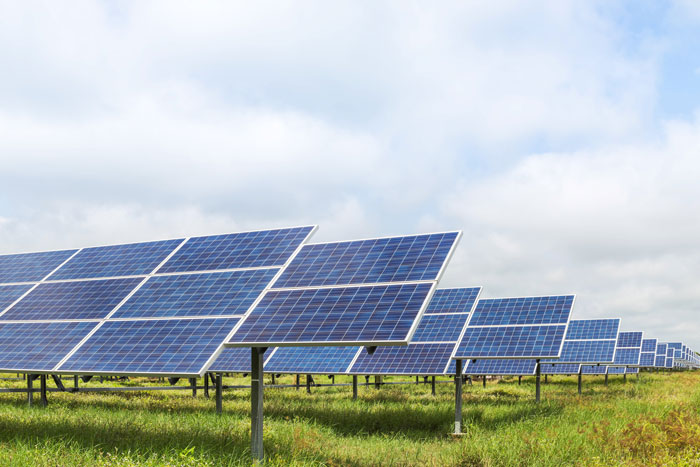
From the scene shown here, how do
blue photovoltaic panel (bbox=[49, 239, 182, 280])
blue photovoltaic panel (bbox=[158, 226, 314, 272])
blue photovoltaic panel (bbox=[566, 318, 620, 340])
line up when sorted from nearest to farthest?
1. blue photovoltaic panel (bbox=[158, 226, 314, 272])
2. blue photovoltaic panel (bbox=[49, 239, 182, 280])
3. blue photovoltaic panel (bbox=[566, 318, 620, 340])

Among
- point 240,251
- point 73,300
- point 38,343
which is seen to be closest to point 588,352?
point 240,251

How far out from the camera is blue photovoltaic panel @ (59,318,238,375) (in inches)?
462

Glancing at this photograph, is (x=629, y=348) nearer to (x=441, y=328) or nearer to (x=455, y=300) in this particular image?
(x=455, y=300)

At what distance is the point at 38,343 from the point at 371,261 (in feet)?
26.0

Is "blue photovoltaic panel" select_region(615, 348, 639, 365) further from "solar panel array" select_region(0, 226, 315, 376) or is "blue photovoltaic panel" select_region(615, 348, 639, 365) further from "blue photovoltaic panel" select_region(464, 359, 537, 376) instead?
"solar panel array" select_region(0, 226, 315, 376)

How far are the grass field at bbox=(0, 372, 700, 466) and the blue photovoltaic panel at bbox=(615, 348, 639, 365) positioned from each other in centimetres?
3063

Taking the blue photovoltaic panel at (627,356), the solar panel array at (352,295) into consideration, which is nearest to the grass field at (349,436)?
the solar panel array at (352,295)

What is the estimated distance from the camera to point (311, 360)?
2394 cm

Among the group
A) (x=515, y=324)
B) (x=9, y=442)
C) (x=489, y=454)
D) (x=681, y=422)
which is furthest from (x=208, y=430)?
(x=515, y=324)

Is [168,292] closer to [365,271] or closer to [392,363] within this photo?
[365,271]

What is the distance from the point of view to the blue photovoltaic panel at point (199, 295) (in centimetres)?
1323

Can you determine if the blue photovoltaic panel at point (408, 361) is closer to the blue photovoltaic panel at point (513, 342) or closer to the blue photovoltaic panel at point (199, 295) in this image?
the blue photovoltaic panel at point (513, 342)

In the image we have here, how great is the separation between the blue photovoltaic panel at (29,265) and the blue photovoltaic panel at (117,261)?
70 cm

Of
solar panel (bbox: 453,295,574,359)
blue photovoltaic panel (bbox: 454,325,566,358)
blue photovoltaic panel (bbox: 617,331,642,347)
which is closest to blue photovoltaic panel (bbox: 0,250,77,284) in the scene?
solar panel (bbox: 453,295,574,359)
